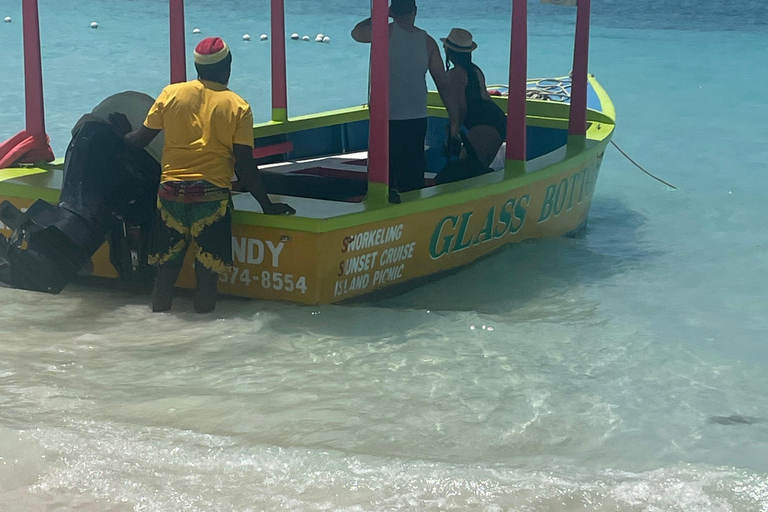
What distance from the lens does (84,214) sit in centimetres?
521

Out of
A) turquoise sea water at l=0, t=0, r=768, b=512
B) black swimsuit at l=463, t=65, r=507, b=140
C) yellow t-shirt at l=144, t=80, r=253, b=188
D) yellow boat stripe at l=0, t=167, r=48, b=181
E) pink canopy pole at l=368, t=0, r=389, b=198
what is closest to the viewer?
turquoise sea water at l=0, t=0, r=768, b=512

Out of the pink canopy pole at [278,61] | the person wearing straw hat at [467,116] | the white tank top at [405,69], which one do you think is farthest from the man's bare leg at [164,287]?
the pink canopy pole at [278,61]

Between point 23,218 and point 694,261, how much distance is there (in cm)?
515

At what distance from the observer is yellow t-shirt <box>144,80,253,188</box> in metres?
5.04

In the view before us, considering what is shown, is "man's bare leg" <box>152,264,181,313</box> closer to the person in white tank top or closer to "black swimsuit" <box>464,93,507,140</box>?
the person in white tank top

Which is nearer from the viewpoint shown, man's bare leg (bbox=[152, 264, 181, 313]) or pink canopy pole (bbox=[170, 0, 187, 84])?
man's bare leg (bbox=[152, 264, 181, 313])

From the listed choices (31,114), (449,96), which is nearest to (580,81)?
(449,96)

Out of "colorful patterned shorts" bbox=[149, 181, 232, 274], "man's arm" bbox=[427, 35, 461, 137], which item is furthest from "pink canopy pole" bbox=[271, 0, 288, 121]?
"colorful patterned shorts" bbox=[149, 181, 232, 274]

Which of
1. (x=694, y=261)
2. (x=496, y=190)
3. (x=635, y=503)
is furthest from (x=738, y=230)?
(x=635, y=503)

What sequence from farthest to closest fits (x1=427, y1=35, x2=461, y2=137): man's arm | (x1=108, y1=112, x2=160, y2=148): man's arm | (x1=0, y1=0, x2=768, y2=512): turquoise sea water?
1. (x1=427, y1=35, x2=461, y2=137): man's arm
2. (x1=108, y1=112, x2=160, y2=148): man's arm
3. (x1=0, y1=0, x2=768, y2=512): turquoise sea water

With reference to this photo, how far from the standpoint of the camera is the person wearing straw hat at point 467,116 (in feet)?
22.3

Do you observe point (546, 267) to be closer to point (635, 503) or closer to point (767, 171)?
point (635, 503)

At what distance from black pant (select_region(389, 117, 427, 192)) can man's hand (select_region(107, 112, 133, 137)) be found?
174 centimetres

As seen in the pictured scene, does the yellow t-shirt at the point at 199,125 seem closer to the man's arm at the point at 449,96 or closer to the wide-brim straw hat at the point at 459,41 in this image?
the man's arm at the point at 449,96
